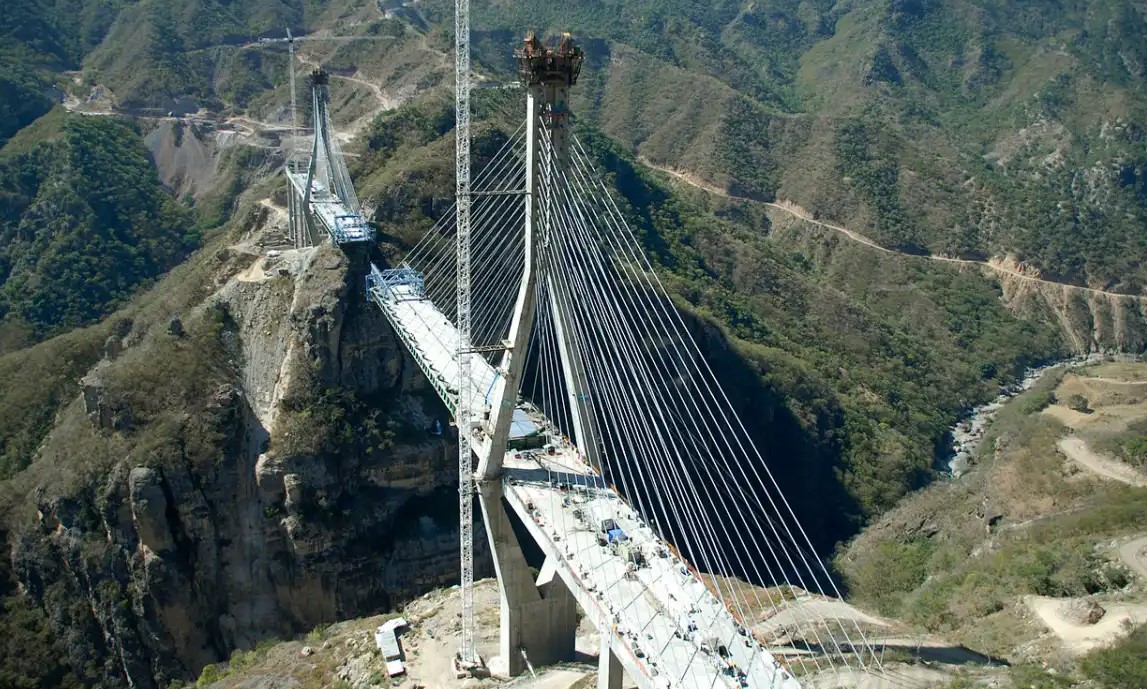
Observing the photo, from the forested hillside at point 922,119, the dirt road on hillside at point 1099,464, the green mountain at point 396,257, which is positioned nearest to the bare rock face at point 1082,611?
the green mountain at point 396,257

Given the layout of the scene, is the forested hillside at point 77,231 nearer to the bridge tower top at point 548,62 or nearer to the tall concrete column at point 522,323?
the tall concrete column at point 522,323

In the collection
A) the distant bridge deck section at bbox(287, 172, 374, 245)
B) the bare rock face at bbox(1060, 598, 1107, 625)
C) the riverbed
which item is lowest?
the riverbed

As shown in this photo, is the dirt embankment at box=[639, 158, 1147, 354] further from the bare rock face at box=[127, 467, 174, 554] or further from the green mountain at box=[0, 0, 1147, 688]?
the bare rock face at box=[127, 467, 174, 554]

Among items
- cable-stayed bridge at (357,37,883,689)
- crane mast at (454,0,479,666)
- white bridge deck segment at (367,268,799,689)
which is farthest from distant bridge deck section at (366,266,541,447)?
crane mast at (454,0,479,666)

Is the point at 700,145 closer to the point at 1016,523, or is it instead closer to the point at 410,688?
the point at 1016,523

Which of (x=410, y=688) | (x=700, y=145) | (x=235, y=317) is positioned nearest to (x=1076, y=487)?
(x=410, y=688)

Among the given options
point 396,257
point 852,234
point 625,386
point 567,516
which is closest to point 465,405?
point 567,516

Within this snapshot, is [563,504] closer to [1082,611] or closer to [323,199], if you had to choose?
[1082,611]
